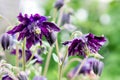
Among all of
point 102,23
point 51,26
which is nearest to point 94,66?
point 51,26

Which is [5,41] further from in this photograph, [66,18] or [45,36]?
[66,18]

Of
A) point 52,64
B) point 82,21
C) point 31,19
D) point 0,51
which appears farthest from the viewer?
point 82,21

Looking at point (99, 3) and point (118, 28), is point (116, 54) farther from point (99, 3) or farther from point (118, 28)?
point (99, 3)

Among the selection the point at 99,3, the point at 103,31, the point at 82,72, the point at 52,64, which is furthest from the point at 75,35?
the point at 99,3

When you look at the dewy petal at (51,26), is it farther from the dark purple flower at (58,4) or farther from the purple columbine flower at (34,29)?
the dark purple flower at (58,4)

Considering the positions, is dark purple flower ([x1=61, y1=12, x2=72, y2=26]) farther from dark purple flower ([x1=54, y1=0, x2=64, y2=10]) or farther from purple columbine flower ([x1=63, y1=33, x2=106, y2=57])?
purple columbine flower ([x1=63, y1=33, x2=106, y2=57])

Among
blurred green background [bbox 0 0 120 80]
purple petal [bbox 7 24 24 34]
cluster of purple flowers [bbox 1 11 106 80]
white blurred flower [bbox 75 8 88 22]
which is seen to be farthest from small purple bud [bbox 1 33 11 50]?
white blurred flower [bbox 75 8 88 22]

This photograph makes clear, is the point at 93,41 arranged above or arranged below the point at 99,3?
below
